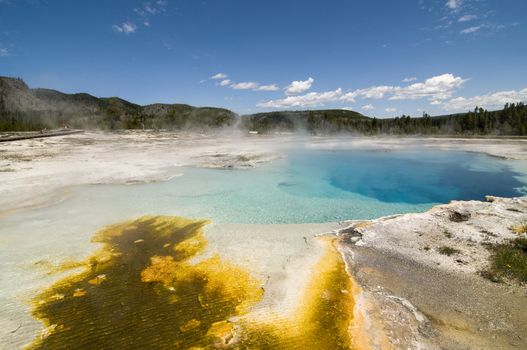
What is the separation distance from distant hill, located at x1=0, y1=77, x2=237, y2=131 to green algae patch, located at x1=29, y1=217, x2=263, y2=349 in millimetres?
63532

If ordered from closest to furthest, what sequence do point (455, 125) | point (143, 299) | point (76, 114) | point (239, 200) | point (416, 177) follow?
point (143, 299)
point (239, 200)
point (416, 177)
point (455, 125)
point (76, 114)

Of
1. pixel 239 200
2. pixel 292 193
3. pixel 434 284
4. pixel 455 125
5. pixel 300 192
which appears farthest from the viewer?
pixel 455 125

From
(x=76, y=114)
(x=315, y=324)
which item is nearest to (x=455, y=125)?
(x=315, y=324)

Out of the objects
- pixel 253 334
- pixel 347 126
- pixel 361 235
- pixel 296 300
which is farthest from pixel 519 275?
pixel 347 126

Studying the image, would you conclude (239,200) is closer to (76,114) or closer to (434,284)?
(434,284)

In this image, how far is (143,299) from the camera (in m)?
4.68

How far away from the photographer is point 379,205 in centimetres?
1061

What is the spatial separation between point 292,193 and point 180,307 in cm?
826

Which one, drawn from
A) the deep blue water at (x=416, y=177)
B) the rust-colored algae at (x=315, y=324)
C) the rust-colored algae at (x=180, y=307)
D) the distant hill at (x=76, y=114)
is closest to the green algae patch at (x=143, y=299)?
the rust-colored algae at (x=180, y=307)

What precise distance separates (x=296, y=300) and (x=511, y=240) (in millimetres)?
4945

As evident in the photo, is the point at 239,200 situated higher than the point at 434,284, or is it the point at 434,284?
the point at 239,200

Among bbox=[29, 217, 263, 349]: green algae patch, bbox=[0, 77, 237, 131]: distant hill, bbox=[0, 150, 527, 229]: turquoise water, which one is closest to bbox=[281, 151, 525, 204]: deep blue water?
bbox=[0, 150, 527, 229]: turquoise water

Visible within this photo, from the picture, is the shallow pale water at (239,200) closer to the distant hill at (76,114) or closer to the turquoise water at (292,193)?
the turquoise water at (292,193)

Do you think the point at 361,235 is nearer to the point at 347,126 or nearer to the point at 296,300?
the point at 296,300
